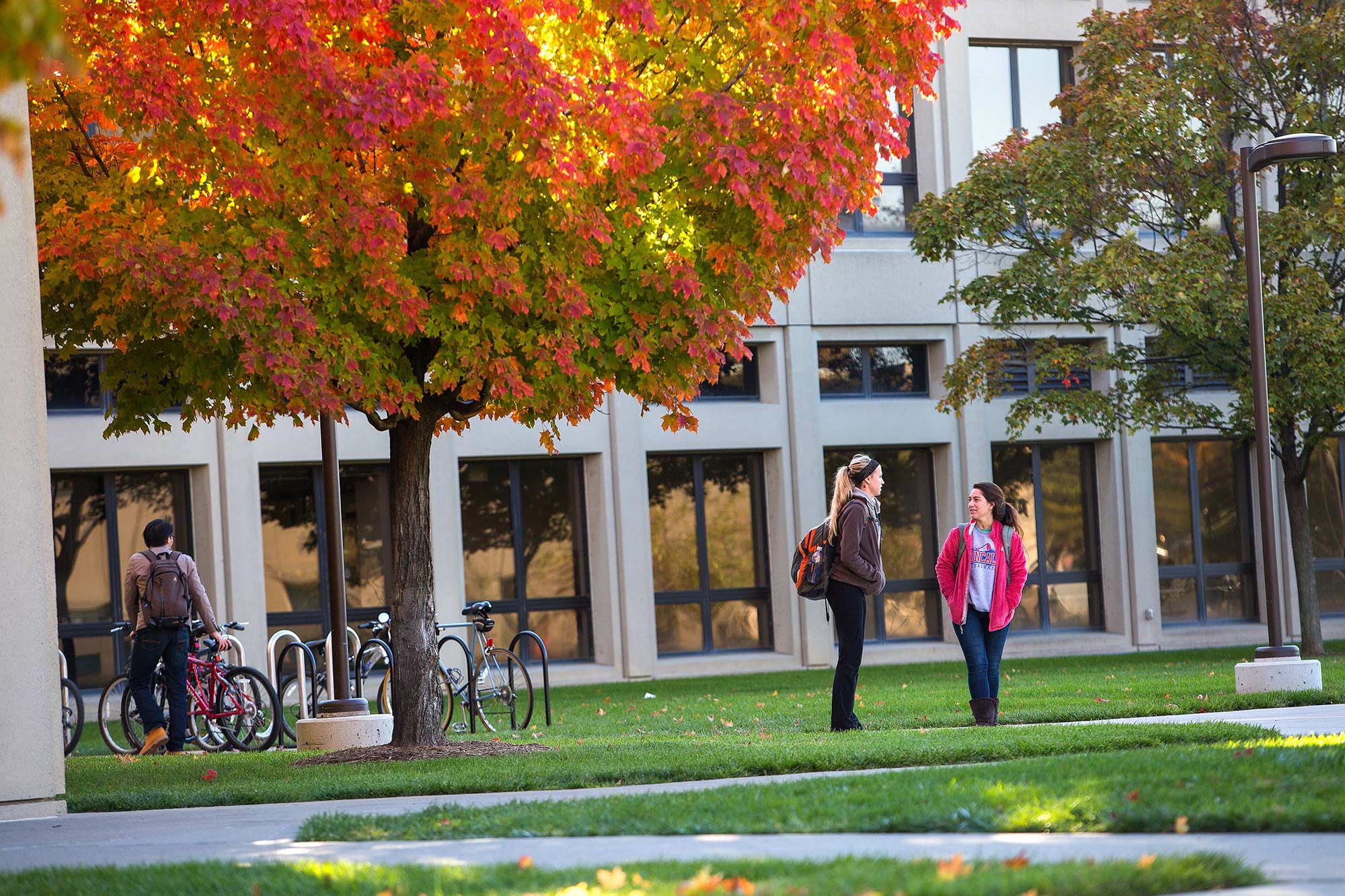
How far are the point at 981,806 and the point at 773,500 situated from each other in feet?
53.8

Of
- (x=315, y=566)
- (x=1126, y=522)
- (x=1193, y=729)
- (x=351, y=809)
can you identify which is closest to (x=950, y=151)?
(x=1126, y=522)

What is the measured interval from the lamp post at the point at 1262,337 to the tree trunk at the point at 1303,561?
5583 millimetres

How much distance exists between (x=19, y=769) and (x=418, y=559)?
338 centimetres

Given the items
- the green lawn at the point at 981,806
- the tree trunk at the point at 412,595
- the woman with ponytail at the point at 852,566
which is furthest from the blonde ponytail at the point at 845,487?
the green lawn at the point at 981,806

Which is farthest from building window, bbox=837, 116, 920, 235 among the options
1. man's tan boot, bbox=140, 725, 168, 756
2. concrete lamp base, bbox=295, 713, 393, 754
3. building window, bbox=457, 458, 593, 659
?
concrete lamp base, bbox=295, 713, 393, 754

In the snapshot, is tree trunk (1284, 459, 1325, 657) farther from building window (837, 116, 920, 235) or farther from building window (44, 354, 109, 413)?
building window (44, 354, 109, 413)

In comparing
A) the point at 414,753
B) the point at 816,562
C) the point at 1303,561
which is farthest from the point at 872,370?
the point at 414,753

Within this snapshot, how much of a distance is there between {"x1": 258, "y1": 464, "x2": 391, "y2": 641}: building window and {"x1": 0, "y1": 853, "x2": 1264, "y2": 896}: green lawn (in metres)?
14.5

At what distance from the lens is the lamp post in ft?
44.1

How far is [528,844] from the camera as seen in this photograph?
20.2ft

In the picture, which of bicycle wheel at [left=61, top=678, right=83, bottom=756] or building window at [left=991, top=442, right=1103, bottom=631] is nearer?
bicycle wheel at [left=61, top=678, right=83, bottom=756]

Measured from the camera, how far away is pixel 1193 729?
967 cm

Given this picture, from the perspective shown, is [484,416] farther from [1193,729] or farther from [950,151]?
[950,151]

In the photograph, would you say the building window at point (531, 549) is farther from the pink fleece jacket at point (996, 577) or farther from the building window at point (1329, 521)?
the building window at point (1329, 521)
